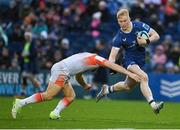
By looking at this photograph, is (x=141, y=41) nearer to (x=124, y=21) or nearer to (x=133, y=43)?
(x=133, y=43)

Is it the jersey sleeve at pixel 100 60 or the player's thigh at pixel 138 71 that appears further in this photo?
the player's thigh at pixel 138 71

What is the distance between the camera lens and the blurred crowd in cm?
3048

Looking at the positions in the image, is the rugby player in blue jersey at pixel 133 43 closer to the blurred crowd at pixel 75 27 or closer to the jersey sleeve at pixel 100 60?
the jersey sleeve at pixel 100 60

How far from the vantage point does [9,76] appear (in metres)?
29.6

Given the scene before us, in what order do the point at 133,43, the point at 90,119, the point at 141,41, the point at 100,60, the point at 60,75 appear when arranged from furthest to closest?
the point at 133,43, the point at 90,119, the point at 141,41, the point at 60,75, the point at 100,60

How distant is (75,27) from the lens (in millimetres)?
32500

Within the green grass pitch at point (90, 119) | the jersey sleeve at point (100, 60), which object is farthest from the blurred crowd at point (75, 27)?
the jersey sleeve at point (100, 60)

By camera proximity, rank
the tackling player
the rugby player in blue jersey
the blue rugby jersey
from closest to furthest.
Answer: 1. the tackling player
2. the rugby player in blue jersey
3. the blue rugby jersey

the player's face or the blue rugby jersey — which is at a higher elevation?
the player's face

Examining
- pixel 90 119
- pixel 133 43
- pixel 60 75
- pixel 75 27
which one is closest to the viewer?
pixel 60 75

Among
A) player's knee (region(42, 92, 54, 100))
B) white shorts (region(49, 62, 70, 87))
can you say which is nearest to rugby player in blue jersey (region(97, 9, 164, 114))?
white shorts (region(49, 62, 70, 87))

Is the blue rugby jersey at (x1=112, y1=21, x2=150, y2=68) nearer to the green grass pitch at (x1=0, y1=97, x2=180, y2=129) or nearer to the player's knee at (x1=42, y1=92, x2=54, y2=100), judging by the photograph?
the green grass pitch at (x1=0, y1=97, x2=180, y2=129)

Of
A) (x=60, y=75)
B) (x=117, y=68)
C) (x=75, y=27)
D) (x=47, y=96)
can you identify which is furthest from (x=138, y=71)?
(x=75, y=27)

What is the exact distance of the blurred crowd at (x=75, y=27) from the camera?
30484 mm
